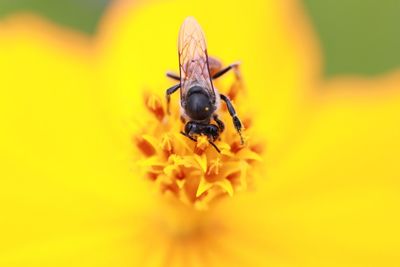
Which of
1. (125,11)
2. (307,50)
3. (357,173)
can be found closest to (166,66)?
(125,11)

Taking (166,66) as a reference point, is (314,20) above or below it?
above

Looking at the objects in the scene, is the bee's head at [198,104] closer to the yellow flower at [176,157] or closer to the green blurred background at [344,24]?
the yellow flower at [176,157]

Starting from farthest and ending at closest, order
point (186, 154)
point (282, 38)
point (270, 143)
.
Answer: point (282, 38), point (270, 143), point (186, 154)

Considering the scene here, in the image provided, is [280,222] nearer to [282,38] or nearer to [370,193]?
[370,193]

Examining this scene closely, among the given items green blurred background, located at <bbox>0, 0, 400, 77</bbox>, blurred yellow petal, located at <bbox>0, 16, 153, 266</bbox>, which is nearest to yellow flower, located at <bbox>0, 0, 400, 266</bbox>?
blurred yellow petal, located at <bbox>0, 16, 153, 266</bbox>

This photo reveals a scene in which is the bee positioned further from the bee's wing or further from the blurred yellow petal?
the blurred yellow petal

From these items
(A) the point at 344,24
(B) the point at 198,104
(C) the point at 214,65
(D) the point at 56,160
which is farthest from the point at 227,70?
(A) the point at 344,24

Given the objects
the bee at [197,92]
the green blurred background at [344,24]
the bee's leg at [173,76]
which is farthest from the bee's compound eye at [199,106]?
the green blurred background at [344,24]
